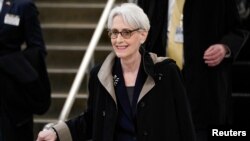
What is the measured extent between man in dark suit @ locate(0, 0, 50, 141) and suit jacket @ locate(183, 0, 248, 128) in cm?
131

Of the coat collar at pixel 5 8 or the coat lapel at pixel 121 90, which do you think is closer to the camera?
the coat lapel at pixel 121 90

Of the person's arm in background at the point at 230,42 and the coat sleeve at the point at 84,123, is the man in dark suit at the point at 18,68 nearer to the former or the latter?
the person's arm in background at the point at 230,42

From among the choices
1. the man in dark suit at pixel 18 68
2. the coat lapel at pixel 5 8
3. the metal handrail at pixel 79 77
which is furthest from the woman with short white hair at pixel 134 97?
the coat lapel at pixel 5 8

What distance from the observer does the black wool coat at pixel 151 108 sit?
158 inches

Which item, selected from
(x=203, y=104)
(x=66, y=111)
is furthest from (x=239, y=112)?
(x=66, y=111)

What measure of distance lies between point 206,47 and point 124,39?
1309 millimetres

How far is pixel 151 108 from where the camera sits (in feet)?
13.2

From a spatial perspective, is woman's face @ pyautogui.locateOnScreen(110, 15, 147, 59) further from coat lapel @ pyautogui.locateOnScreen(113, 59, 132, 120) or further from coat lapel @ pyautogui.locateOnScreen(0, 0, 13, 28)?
coat lapel @ pyautogui.locateOnScreen(0, 0, 13, 28)

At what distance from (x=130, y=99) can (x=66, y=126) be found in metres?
0.40

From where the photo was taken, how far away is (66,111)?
5.61m

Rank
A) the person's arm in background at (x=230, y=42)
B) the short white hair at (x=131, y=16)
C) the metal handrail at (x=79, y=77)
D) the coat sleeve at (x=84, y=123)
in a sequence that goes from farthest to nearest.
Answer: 1. the metal handrail at (x=79, y=77)
2. the person's arm in background at (x=230, y=42)
3. the coat sleeve at (x=84, y=123)
4. the short white hair at (x=131, y=16)

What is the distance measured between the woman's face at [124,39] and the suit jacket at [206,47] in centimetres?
115

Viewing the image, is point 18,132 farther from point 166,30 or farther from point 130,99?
point 130,99

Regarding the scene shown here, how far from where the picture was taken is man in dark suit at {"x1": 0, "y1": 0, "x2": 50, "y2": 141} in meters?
5.71
